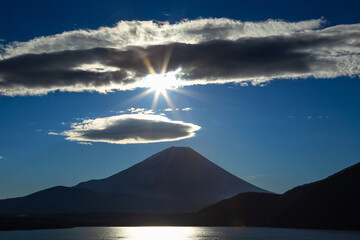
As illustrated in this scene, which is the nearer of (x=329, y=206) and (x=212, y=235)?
(x=212, y=235)

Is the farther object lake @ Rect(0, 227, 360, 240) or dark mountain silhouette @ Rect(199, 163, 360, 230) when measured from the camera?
dark mountain silhouette @ Rect(199, 163, 360, 230)

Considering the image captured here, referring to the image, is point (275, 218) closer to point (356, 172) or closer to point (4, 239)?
point (356, 172)

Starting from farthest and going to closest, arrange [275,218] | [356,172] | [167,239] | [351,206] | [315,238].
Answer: [275,218]
[356,172]
[351,206]
[167,239]
[315,238]

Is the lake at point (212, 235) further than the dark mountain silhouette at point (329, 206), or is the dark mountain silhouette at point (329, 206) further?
the dark mountain silhouette at point (329, 206)

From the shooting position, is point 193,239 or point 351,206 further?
point 351,206

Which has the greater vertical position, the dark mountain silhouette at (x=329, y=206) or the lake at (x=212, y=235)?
the dark mountain silhouette at (x=329, y=206)

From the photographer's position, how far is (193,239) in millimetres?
129250

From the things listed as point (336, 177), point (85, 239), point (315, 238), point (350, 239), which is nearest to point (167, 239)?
point (85, 239)

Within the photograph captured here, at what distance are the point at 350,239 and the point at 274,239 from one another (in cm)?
1948

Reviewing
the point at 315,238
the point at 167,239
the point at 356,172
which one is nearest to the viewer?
the point at 315,238

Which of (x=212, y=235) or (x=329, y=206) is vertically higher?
(x=329, y=206)

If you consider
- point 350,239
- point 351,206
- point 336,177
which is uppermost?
point 336,177

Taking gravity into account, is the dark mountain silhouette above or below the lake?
above

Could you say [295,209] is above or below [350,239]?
above
